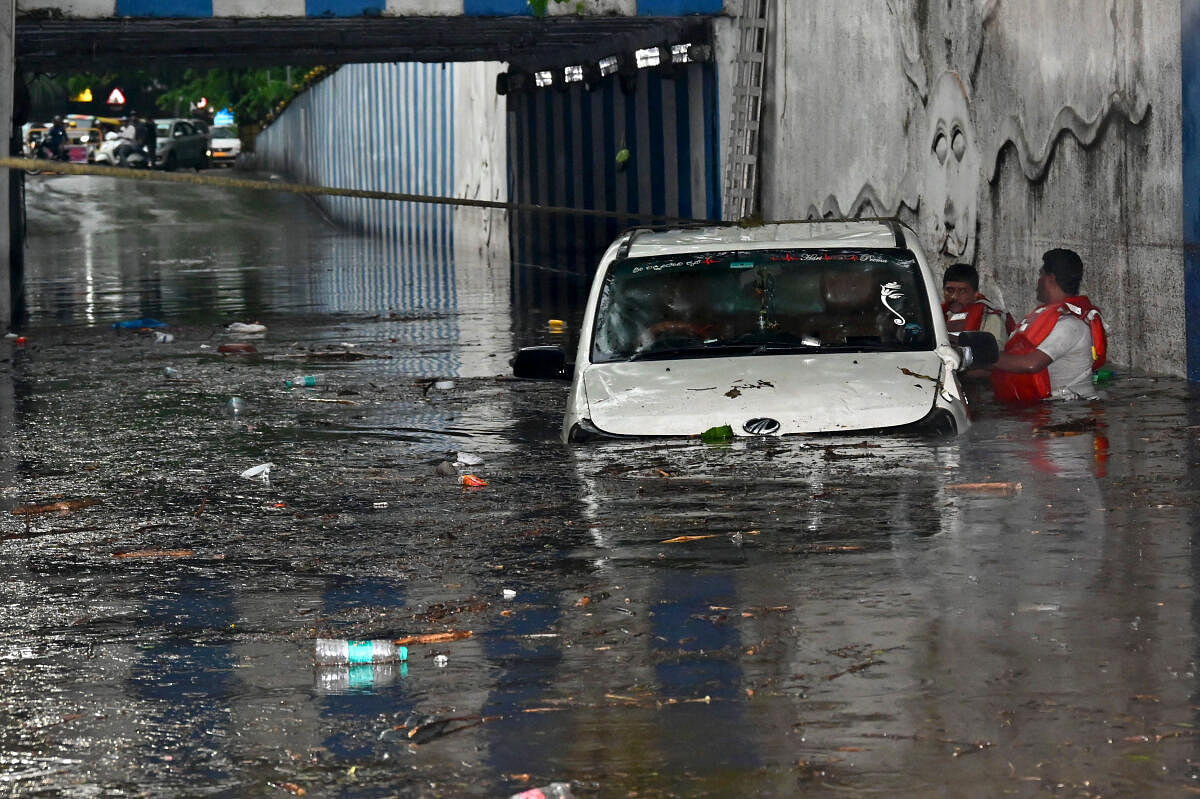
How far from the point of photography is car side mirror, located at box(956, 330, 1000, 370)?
932 centimetres

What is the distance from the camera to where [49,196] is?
51250mm

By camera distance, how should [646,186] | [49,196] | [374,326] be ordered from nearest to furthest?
1. [374,326]
2. [646,186]
3. [49,196]

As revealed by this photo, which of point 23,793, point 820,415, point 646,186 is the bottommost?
point 23,793

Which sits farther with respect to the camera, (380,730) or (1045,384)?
(1045,384)

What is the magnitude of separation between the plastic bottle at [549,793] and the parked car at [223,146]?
7421 cm

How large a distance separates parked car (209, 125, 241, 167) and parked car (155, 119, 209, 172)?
37.3 ft

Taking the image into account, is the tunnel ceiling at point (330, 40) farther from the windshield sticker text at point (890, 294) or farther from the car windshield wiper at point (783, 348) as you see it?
the car windshield wiper at point (783, 348)

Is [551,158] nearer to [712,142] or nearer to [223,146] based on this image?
[712,142]

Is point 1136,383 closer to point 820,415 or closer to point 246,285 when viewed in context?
point 820,415

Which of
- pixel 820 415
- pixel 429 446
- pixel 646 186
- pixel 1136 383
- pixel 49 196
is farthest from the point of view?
pixel 49 196

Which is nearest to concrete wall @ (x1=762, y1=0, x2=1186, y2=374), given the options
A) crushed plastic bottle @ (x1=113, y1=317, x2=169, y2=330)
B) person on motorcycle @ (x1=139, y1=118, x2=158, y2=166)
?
crushed plastic bottle @ (x1=113, y1=317, x2=169, y2=330)

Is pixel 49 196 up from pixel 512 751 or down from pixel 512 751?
up

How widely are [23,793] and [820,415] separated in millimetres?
4666

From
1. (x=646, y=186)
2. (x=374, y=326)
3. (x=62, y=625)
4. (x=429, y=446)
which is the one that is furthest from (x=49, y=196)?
(x=62, y=625)
